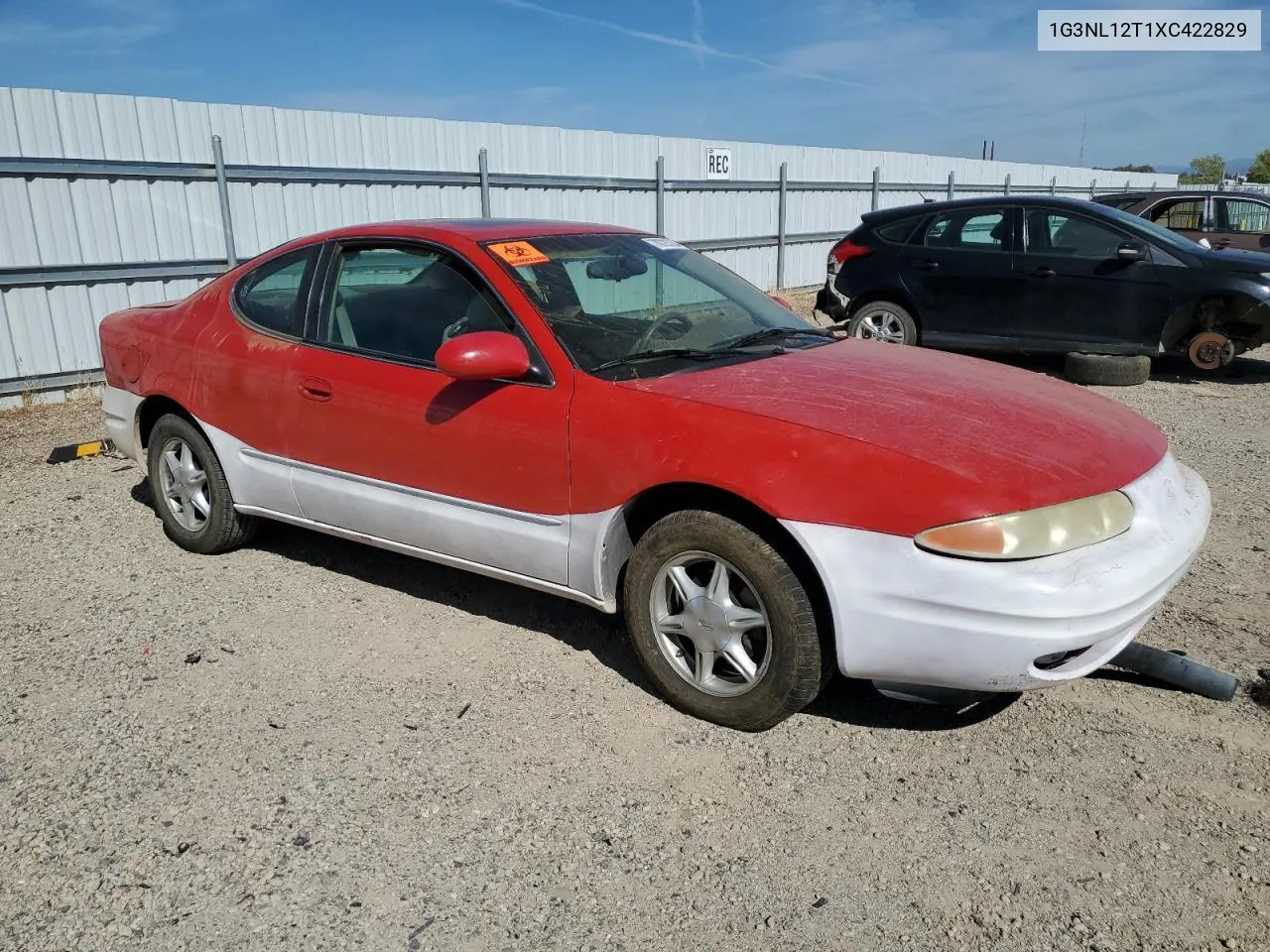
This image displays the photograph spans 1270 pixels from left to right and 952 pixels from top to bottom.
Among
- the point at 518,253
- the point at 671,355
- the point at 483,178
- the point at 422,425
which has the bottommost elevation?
the point at 422,425

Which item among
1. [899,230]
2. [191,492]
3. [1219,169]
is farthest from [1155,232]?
[1219,169]

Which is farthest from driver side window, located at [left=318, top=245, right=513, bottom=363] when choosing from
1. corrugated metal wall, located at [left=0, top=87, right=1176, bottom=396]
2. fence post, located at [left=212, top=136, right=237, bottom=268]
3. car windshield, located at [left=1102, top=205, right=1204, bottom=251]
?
car windshield, located at [left=1102, top=205, right=1204, bottom=251]

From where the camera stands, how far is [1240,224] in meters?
13.4

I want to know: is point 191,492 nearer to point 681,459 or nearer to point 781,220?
point 681,459

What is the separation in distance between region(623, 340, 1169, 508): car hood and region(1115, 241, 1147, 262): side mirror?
5.70 metres

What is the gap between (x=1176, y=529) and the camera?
2.90 m

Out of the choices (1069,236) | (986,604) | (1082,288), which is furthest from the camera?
(1069,236)

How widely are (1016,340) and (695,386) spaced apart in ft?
22.7

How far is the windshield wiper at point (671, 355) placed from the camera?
3.38 m

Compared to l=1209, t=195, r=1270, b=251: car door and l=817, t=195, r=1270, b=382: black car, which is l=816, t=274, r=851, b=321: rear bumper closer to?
l=817, t=195, r=1270, b=382: black car

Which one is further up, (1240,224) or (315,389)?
(1240,224)

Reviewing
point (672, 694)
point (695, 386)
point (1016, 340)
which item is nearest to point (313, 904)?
point (672, 694)

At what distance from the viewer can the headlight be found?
2.58m

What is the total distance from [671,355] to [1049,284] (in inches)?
260
